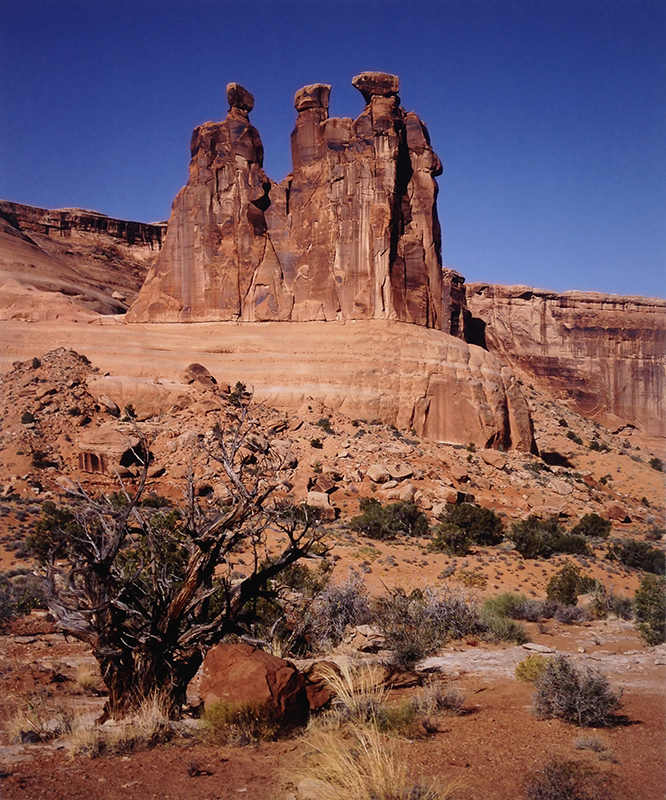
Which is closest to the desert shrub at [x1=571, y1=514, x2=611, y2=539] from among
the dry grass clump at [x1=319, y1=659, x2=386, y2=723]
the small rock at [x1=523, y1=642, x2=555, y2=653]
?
the small rock at [x1=523, y1=642, x2=555, y2=653]

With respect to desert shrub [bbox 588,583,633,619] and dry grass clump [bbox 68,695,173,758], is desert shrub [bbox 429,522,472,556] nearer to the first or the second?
desert shrub [bbox 588,583,633,619]

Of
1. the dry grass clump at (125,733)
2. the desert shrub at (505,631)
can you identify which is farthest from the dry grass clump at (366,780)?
the desert shrub at (505,631)

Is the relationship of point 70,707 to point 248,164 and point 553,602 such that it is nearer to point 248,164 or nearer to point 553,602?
point 553,602

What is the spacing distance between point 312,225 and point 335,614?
39.3 m

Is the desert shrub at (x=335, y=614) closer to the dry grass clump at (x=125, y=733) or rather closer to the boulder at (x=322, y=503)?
the dry grass clump at (x=125, y=733)

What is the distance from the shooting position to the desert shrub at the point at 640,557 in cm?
2364

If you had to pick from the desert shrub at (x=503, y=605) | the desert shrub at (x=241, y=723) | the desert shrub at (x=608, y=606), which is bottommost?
the desert shrub at (x=608, y=606)

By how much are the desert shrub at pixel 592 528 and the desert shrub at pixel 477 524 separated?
391 cm

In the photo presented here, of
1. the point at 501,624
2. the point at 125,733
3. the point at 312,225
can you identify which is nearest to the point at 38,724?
the point at 125,733

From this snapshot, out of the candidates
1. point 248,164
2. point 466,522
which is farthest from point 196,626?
point 248,164

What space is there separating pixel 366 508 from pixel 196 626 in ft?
68.7

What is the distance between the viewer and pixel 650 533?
3058 cm

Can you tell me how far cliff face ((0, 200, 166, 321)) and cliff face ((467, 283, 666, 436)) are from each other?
4377 centimetres

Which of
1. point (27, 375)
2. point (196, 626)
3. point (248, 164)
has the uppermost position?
point (248, 164)
